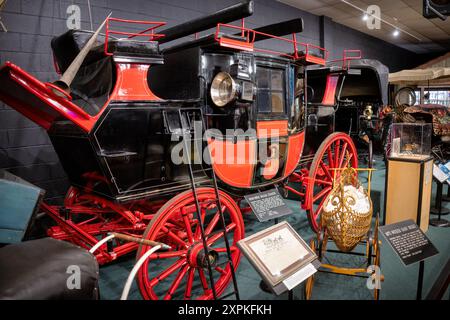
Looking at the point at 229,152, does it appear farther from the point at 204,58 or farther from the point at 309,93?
the point at 309,93

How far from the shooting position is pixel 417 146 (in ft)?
12.2

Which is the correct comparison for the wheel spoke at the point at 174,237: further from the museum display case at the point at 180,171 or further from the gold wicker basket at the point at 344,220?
the gold wicker basket at the point at 344,220

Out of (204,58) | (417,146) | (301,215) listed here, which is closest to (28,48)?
(204,58)

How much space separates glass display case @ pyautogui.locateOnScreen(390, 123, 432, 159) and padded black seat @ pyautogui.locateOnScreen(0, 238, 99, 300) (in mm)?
3367

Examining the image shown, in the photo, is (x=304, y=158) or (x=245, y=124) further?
(x=304, y=158)

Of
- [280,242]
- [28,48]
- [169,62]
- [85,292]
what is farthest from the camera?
[28,48]

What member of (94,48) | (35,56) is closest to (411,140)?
(94,48)

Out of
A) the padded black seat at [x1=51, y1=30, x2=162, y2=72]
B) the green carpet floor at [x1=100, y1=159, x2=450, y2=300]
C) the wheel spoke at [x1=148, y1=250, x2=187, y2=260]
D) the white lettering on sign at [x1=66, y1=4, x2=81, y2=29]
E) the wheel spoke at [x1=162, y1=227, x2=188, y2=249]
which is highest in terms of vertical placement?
the white lettering on sign at [x1=66, y1=4, x2=81, y2=29]

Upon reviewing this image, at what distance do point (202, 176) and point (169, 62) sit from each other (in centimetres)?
100

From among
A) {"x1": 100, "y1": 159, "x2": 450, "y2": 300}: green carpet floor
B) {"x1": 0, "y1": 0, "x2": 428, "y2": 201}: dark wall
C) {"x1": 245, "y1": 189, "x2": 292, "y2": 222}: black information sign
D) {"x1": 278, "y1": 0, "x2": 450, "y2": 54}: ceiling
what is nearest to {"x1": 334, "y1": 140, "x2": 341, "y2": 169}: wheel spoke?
{"x1": 100, "y1": 159, "x2": 450, "y2": 300}: green carpet floor

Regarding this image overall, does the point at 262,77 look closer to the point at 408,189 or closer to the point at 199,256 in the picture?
the point at 199,256

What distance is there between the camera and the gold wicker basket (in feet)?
6.95

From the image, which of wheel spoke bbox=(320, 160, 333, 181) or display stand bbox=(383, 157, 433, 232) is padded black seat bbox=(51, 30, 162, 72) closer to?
wheel spoke bbox=(320, 160, 333, 181)

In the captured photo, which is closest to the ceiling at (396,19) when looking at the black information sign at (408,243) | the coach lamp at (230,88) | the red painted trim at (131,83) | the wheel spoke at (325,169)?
the wheel spoke at (325,169)
